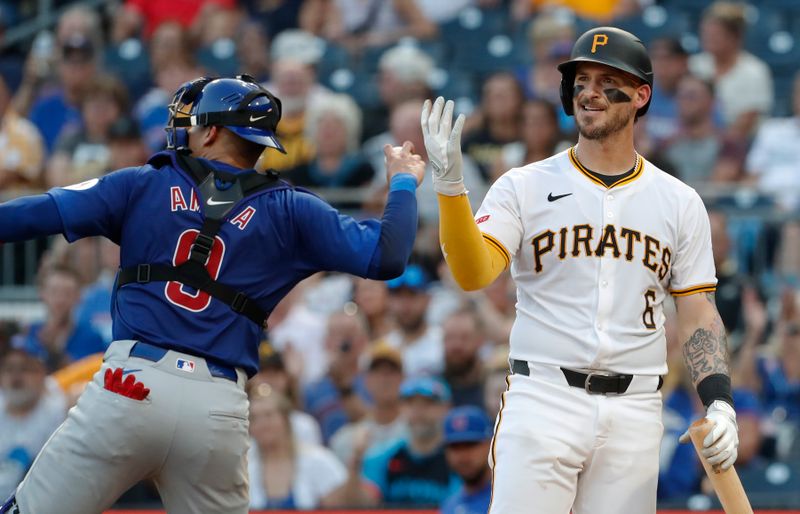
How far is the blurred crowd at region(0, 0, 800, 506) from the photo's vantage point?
8625 mm

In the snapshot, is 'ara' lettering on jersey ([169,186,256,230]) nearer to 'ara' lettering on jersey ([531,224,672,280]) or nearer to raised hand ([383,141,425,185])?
raised hand ([383,141,425,185])

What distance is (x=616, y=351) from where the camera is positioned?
4848 mm

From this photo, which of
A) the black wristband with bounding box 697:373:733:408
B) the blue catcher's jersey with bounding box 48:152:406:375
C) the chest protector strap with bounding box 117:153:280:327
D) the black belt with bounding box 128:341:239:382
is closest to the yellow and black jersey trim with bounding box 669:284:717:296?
the black wristband with bounding box 697:373:733:408

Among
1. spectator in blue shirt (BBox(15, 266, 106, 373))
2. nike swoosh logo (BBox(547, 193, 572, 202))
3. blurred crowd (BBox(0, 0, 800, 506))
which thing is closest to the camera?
nike swoosh logo (BBox(547, 193, 572, 202))

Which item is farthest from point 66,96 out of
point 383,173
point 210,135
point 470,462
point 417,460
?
point 210,135

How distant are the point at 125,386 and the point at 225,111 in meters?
1.02

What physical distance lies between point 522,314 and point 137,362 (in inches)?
52.0

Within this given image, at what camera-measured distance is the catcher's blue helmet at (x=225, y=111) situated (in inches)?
197

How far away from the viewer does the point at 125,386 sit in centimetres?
466

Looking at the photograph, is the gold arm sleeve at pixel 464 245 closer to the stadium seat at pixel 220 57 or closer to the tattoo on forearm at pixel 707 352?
the tattoo on forearm at pixel 707 352

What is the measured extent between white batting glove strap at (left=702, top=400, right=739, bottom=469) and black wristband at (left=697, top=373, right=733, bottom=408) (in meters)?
0.14

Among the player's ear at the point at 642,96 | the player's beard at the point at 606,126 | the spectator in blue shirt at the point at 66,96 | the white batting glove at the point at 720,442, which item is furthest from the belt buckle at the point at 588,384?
the spectator in blue shirt at the point at 66,96

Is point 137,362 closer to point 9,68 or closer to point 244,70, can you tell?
point 244,70

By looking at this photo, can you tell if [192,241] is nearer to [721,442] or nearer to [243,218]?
[243,218]
